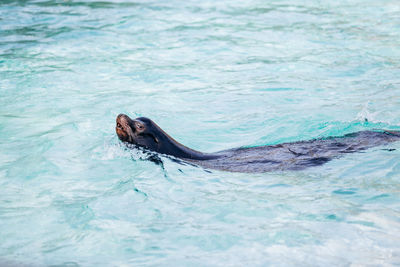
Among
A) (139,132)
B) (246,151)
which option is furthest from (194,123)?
(139,132)

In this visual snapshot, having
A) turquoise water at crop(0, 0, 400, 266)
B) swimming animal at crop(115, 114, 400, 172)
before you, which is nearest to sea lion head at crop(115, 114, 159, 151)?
swimming animal at crop(115, 114, 400, 172)

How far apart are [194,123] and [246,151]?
1.92 meters

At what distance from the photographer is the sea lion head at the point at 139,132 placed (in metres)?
5.14

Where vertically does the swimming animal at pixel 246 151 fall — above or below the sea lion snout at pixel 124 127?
below

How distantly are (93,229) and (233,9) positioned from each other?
34.4ft

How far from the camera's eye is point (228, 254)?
376cm

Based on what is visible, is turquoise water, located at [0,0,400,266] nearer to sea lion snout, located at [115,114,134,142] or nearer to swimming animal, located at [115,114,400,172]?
swimming animal, located at [115,114,400,172]

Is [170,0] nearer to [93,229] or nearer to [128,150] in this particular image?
[128,150]

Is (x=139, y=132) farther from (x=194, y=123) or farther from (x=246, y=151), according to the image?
(x=194, y=123)

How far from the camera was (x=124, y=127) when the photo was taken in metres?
5.15

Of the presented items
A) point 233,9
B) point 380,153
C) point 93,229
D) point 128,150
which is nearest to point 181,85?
point 128,150

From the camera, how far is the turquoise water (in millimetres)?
3938

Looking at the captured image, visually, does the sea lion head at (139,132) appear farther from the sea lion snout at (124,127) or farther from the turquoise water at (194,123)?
the turquoise water at (194,123)

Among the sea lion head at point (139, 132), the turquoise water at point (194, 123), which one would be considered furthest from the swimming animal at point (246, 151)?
the turquoise water at point (194, 123)
